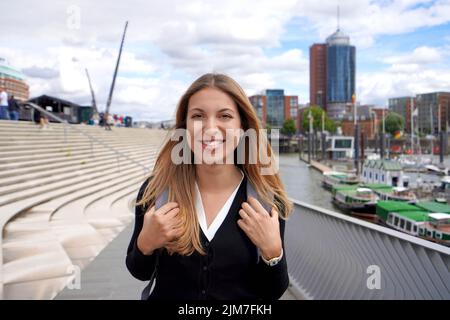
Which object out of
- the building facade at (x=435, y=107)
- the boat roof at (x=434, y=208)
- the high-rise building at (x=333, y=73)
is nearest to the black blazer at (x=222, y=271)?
the boat roof at (x=434, y=208)

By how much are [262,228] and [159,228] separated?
1.28 feet

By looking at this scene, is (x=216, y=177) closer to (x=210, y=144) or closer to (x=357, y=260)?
(x=210, y=144)

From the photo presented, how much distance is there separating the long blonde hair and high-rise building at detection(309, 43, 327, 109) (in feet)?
546

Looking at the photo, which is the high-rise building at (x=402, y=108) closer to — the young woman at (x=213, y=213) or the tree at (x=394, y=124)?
the tree at (x=394, y=124)

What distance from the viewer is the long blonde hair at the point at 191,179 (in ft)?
5.10

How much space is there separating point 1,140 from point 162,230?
14625 millimetres

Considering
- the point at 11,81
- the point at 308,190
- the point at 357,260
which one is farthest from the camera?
the point at 11,81

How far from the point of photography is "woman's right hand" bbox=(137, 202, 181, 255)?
1503mm

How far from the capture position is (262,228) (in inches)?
59.6

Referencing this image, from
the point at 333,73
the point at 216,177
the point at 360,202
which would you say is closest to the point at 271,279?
the point at 216,177

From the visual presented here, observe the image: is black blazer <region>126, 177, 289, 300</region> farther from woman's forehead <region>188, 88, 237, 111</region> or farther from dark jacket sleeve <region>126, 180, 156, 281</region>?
woman's forehead <region>188, 88, 237, 111</region>

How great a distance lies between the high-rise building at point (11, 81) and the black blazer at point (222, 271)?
45579mm
